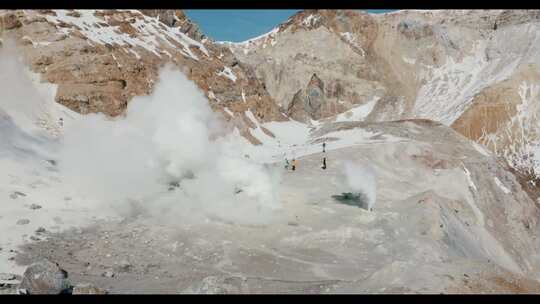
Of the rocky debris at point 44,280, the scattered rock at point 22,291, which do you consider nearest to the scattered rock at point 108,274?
the rocky debris at point 44,280

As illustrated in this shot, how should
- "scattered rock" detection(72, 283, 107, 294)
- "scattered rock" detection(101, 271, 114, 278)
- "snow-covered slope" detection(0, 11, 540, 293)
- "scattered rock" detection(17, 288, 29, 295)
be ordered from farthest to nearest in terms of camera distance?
1. "snow-covered slope" detection(0, 11, 540, 293)
2. "scattered rock" detection(101, 271, 114, 278)
3. "scattered rock" detection(72, 283, 107, 294)
4. "scattered rock" detection(17, 288, 29, 295)

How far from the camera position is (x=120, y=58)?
161 feet

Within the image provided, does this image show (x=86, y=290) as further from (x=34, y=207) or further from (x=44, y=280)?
(x=34, y=207)

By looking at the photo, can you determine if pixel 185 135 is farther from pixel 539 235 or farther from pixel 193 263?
pixel 539 235

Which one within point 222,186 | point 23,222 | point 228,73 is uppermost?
point 228,73

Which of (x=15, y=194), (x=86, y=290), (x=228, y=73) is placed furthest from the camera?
(x=228, y=73)

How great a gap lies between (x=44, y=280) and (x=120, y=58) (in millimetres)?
39749

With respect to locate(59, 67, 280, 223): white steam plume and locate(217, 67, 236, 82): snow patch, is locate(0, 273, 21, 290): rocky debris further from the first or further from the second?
locate(217, 67, 236, 82): snow patch

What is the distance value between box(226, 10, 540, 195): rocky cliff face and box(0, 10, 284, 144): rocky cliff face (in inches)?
822

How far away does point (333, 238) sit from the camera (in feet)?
64.0

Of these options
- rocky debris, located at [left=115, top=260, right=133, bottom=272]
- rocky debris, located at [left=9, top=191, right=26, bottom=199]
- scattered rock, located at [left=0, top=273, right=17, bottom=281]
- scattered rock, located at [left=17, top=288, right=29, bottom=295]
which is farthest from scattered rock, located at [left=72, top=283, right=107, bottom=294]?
rocky debris, located at [left=9, top=191, right=26, bottom=199]

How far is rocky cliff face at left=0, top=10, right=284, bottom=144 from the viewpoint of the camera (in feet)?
141

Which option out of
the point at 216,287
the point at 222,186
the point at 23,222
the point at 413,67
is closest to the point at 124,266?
the point at 216,287

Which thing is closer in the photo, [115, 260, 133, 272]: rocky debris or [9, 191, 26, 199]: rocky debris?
[115, 260, 133, 272]: rocky debris
